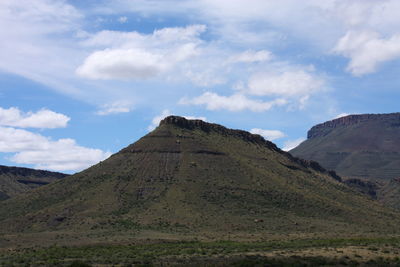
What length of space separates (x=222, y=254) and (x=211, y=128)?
326ft

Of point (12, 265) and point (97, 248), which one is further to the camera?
point (97, 248)

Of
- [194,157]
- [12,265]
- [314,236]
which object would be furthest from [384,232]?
[12,265]

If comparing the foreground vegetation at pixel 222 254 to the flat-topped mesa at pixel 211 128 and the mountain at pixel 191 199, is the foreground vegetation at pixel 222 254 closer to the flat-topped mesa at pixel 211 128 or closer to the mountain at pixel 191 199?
the mountain at pixel 191 199

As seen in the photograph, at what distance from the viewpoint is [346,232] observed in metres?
113

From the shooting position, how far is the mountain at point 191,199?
114062 mm

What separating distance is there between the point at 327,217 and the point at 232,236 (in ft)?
110

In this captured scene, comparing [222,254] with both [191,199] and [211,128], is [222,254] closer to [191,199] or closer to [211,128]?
[191,199]

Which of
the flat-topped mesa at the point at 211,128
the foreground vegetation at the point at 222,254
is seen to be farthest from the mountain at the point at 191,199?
the foreground vegetation at the point at 222,254

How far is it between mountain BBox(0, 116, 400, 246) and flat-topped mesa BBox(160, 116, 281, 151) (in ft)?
1.33

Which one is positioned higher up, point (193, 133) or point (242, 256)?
point (193, 133)

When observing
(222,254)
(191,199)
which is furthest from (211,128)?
(222,254)

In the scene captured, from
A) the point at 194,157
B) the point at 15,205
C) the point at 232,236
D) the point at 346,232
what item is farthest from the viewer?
the point at 194,157

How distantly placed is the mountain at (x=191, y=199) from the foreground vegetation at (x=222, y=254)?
14303 mm

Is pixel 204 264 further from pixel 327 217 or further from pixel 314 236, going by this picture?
pixel 327 217
